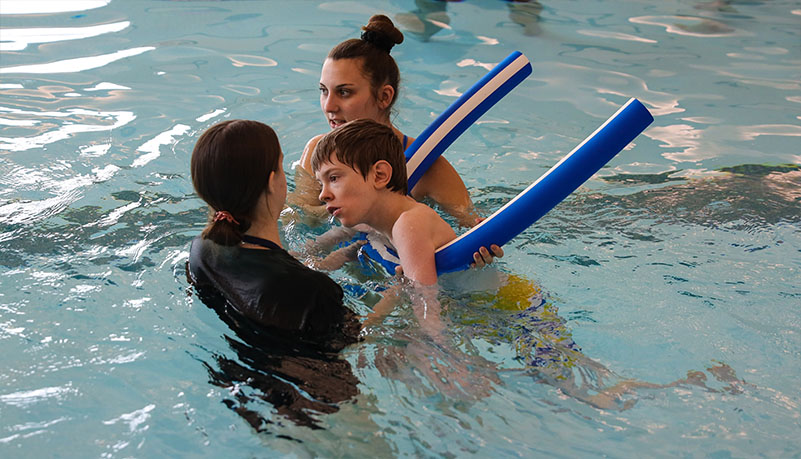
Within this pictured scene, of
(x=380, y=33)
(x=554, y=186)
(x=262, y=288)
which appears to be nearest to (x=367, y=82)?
(x=380, y=33)

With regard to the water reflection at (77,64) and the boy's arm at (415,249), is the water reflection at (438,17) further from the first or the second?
the boy's arm at (415,249)

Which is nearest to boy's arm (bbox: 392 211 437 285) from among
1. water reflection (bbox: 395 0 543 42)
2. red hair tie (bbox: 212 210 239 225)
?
red hair tie (bbox: 212 210 239 225)

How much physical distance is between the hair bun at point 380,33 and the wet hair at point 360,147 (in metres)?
0.86

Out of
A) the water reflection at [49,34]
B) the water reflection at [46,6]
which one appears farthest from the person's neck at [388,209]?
the water reflection at [46,6]

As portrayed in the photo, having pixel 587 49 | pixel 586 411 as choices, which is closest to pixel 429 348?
pixel 586 411

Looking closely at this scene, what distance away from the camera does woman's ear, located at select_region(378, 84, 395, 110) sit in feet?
11.6

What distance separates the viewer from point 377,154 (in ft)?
8.89

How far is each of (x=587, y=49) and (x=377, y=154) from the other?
15.8 ft

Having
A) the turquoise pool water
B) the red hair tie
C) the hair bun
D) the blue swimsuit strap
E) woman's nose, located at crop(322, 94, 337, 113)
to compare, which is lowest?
the turquoise pool water

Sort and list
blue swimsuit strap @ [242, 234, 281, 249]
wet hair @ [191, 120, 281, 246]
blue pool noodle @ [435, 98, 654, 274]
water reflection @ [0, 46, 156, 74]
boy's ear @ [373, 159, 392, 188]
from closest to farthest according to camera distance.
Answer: wet hair @ [191, 120, 281, 246] < blue swimsuit strap @ [242, 234, 281, 249] < blue pool noodle @ [435, 98, 654, 274] < boy's ear @ [373, 159, 392, 188] < water reflection @ [0, 46, 156, 74]

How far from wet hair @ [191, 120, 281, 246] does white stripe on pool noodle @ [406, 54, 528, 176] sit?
1.30m

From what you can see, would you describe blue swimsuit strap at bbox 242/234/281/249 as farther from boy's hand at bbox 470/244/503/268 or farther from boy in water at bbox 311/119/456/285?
boy's hand at bbox 470/244/503/268

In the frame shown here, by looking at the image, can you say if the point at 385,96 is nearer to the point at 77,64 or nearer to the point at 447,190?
the point at 447,190

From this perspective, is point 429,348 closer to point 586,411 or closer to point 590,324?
point 586,411
